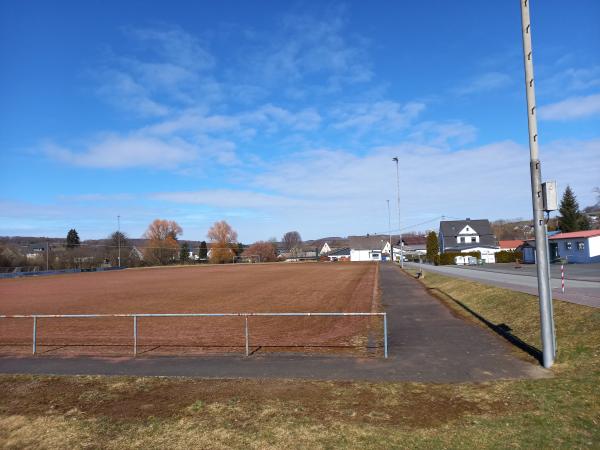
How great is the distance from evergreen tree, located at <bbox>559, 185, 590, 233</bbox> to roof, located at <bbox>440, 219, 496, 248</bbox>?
2048 centimetres

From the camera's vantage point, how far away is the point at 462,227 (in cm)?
8944

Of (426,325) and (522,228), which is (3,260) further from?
(522,228)

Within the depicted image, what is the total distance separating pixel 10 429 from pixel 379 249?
422 feet

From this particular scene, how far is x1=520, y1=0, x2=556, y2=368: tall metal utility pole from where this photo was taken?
8.73m

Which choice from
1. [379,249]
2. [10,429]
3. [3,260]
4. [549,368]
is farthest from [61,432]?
[379,249]

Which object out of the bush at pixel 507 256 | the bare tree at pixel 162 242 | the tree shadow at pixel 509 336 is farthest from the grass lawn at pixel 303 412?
the bare tree at pixel 162 242

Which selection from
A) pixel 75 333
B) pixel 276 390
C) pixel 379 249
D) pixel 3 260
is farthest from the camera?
pixel 379 249

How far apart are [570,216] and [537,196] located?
6883 cm

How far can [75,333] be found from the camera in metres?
15.0

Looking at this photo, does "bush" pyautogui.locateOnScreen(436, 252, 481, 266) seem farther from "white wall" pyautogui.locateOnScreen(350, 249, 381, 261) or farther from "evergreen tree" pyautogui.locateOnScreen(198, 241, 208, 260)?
"evergreen tree" pyautogui.locateOnScreen(198, 241, 208, 260)

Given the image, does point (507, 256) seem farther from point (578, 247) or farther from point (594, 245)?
point (594, 245)

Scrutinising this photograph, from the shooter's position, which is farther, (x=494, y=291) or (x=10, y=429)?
(x=494, y=291)

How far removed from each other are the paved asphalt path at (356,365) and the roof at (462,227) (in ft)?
264

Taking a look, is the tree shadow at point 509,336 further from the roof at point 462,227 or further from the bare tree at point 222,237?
the bare tree at point 222,237
